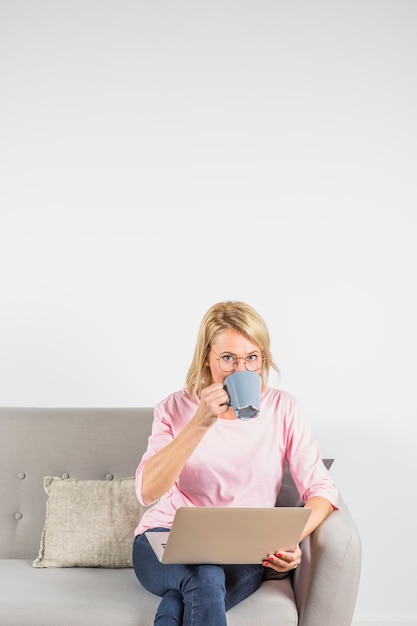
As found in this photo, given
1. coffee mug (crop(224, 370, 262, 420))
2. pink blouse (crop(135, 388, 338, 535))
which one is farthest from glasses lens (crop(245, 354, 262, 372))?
coffee mug (crop(224, 370, 262, 420))

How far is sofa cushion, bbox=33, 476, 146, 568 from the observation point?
2.66 metres

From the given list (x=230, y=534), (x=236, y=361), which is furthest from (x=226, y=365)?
A: (x=230, y=534)

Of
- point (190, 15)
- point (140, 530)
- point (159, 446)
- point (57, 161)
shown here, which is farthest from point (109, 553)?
point (190, 15)

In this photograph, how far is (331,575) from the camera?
7.43 ft

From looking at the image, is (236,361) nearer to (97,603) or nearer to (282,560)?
(282,560)

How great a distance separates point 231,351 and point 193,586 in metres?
0.64

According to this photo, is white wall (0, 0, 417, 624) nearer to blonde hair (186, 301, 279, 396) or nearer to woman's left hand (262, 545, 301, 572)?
blonde hair (186, 301, 279, 396)

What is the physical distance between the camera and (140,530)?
8.13ft

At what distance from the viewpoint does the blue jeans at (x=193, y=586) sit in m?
2.09

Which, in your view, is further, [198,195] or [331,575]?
[198,195]

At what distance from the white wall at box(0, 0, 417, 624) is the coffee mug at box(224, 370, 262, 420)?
3.68ft

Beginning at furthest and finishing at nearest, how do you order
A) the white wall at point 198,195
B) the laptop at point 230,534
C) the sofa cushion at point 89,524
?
the white wall at point 198,195, the sofa cushion at point 89,524, the laptop at point 230,534

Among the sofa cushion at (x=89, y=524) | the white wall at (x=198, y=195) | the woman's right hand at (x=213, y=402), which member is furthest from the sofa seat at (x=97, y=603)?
the white wall at (x=198, y=195)

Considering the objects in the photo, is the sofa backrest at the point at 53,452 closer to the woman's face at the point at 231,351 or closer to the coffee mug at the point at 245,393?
the woman's face at the point at 231,351
